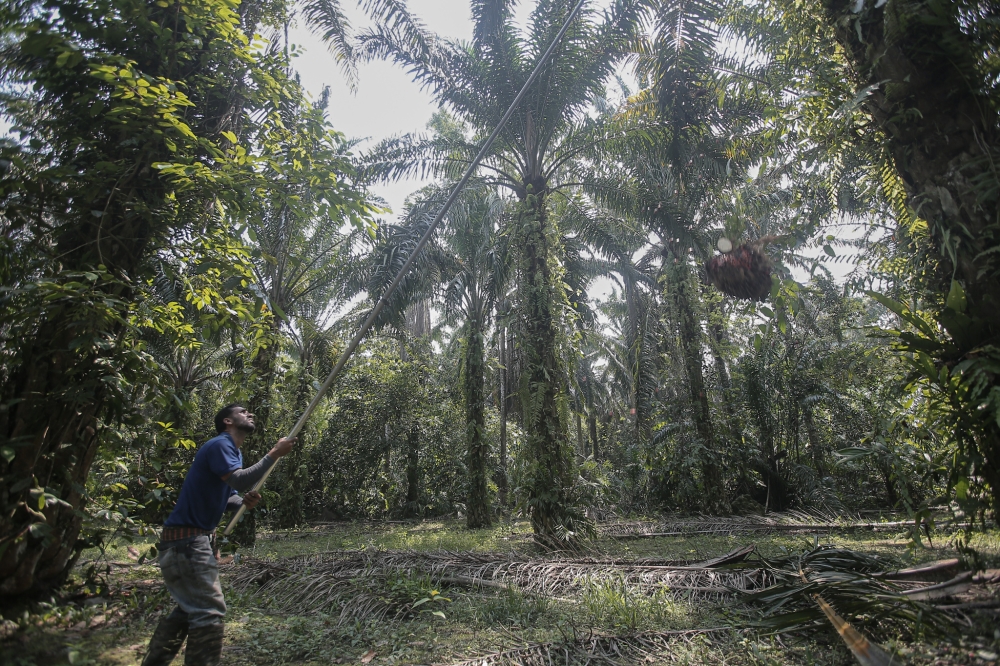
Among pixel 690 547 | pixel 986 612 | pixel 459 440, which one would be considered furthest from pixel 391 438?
pixel 986 612

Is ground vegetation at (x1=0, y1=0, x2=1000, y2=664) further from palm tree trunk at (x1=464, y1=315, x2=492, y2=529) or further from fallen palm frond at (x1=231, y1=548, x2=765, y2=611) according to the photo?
palm tree trunk at (x1=464, y1=315, x2=492, y2=529)

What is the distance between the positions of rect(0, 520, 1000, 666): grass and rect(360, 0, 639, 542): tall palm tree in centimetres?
300

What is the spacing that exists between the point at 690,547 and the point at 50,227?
698 cm

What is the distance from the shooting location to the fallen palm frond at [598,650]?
8.96 feet

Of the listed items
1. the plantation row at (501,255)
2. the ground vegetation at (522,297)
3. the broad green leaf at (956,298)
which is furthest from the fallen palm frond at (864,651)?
the broad green leaf at (956,298)

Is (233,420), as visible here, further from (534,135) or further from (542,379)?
(534,135)

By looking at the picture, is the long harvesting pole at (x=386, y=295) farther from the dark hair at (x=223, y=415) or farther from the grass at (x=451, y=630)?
the grass at (x=451, y=630)

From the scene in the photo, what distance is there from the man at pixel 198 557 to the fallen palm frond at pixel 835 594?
300 cm

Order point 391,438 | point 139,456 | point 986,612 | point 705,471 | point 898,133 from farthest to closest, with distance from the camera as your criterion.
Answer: point 391,438
point 705,471
point 139,456
point 898,133
point 986,612

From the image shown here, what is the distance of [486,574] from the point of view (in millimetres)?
4441

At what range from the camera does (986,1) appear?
8.59ft

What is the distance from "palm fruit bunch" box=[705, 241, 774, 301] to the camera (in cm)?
534

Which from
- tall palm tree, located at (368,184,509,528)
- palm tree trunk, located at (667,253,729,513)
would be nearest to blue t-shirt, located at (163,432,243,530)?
tall palm tree, located at (368,184,509,528)

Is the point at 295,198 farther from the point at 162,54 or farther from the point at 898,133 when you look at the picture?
the point at 898,133
